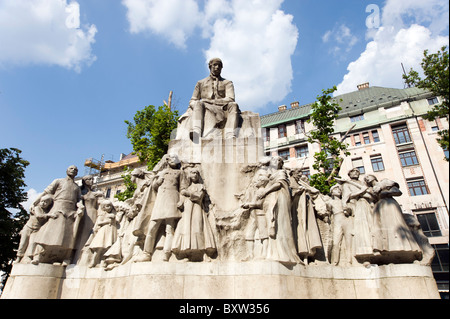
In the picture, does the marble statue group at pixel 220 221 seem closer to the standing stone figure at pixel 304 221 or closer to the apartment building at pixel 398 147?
the standing stone figure at pixel 304 221

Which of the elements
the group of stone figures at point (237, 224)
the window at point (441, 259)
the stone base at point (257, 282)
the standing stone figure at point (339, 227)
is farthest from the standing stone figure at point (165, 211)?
the window at point (441, 259)

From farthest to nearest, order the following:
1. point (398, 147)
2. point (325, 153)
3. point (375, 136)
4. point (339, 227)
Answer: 1. point (375, 136)
2. point (398, 147)
3. point (325, 153)
4. point (339, 227)

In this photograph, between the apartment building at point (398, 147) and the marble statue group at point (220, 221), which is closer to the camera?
the marble statue group at point (220, 221)

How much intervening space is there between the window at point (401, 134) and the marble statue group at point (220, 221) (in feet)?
97.1

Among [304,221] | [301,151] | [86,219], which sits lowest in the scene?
[304,221]

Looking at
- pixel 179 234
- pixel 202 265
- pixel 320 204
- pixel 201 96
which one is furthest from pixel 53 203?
pixel 320 204

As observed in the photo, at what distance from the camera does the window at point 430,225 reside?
85.8 ft

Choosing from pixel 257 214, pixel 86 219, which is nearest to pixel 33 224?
pixel 86 219

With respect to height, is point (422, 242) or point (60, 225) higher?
point (60, 225)

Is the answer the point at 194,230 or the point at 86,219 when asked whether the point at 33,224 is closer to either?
the point at 86,219

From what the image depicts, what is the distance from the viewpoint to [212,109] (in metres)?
7.81

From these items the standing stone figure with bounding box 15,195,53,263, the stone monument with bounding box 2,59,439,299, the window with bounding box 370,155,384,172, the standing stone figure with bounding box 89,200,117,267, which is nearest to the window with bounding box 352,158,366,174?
the window with bounding box 370,155,384,172

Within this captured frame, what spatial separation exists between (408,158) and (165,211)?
32055 mm

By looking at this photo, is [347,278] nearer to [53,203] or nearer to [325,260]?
[325,260]
